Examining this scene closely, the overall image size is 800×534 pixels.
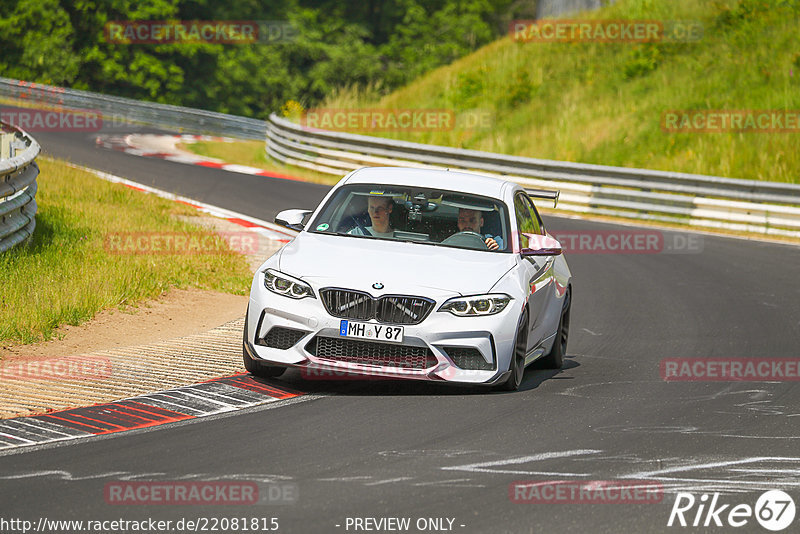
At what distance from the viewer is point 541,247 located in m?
9.27

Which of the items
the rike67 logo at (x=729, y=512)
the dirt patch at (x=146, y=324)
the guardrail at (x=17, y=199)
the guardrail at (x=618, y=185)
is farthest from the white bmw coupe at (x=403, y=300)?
the guardrail at (x=618, y=185)

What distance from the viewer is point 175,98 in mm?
61312

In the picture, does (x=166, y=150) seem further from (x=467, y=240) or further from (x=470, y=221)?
(x=467, y=240)

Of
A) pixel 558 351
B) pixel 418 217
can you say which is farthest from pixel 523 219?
pixel 558 351

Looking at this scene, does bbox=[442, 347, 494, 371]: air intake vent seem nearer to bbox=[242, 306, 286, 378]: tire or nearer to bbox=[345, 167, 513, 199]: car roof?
bbox=[242, 306, 286, 378]: tire

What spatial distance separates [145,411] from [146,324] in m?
3.93

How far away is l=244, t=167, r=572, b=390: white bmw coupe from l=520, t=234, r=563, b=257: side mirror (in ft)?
0.03

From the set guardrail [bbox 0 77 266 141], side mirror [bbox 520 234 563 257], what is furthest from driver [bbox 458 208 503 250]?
guardrail [bbox 0 77 266 141]

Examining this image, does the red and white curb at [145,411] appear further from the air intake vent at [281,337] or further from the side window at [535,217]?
the side window at [535,217]

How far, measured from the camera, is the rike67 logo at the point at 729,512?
18.7 ft

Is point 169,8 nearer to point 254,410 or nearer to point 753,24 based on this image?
point 753,24

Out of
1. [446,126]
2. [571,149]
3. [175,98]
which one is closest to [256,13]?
[175,98]

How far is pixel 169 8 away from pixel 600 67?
3066cm

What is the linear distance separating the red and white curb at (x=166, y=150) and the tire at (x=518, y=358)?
62.1ft
